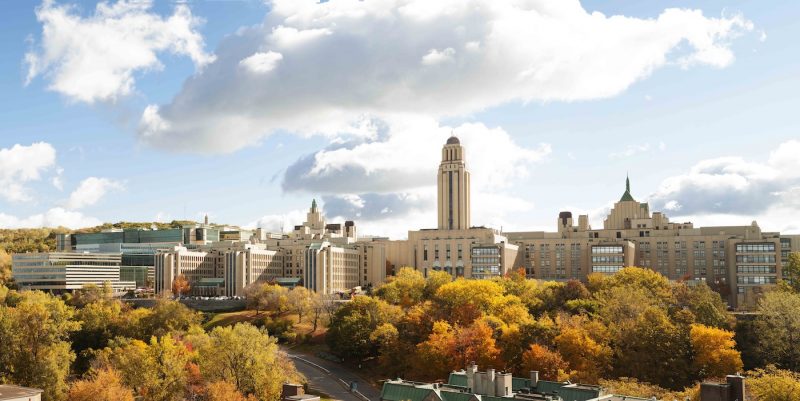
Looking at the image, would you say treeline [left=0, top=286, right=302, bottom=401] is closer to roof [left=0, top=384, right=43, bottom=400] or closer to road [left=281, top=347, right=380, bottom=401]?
roof [left=0, top=384, right=43, bottom=400]

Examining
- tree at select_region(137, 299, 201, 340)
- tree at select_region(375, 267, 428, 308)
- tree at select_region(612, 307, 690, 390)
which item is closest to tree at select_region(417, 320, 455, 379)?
tree at select_region(612, 307, 690, 390)

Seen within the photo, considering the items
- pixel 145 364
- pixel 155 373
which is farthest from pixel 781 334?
pixel 145 364

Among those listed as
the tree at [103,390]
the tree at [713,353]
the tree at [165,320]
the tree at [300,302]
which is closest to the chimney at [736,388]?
the tree at [713,353]

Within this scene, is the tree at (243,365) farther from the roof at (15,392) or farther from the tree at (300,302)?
the tree at (300,302)

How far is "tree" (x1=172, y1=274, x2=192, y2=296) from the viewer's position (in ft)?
626

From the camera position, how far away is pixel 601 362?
90.6m

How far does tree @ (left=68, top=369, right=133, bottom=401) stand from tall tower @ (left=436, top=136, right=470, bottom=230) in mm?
109047

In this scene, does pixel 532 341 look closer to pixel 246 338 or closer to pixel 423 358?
pixel 423 358

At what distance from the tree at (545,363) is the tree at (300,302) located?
65929 mm

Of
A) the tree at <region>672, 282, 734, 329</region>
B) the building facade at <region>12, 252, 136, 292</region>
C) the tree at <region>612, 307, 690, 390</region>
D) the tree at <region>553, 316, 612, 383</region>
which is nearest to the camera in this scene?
the tree at <region>553, 316, 612, 383</region>

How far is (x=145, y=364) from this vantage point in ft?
290

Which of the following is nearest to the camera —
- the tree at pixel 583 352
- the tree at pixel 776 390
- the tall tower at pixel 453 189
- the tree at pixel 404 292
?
the tree at pixel 776 390

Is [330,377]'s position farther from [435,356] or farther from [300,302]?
[300,302]

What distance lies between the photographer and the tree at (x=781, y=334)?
90000 millimetres
